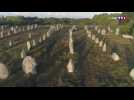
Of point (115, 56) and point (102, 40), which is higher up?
point (102, 40)

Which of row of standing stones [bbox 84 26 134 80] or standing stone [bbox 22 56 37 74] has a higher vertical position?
row of standing stones [bbox 84 26 134 80]

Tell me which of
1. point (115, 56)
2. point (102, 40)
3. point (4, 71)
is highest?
point (102, 40)

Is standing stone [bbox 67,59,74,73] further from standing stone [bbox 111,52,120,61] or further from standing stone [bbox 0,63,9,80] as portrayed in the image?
standing stone [bbox 0,63,9,80]

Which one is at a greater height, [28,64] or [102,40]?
[102,40]

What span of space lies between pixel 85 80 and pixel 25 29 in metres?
0.81

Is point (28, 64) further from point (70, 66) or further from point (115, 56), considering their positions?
point (115, 56)

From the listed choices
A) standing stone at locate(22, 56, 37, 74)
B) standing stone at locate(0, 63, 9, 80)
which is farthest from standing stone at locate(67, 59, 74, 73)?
standing stone at locate(0, 63, 9, 80)

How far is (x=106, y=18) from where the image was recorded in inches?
76.7

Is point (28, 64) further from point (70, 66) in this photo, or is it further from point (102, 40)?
point (102, 40)

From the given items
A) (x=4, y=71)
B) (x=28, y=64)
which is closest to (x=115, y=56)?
(x=28, y=64)

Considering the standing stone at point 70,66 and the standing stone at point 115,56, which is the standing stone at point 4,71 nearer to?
the standing stone at point 70,66

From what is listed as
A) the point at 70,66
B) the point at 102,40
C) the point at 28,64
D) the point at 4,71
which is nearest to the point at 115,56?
the point at 102,40
